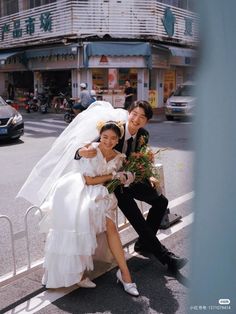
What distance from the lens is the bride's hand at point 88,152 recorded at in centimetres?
313

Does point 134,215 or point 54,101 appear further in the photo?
point 54,101

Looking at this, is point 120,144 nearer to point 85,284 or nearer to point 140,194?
point 140,194

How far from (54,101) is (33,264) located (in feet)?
52.7

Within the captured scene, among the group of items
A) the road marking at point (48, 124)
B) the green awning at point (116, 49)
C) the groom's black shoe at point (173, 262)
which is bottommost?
the groom's black shoe at point (173, 262)

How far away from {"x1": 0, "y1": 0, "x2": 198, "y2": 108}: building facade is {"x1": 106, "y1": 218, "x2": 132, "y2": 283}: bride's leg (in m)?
13.9

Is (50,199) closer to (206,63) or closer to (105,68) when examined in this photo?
(206,63)

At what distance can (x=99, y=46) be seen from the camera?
55.7ft

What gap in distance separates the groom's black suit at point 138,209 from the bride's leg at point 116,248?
9.6 inches

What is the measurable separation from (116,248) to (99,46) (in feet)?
48.6

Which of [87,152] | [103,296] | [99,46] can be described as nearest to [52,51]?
[99,46]

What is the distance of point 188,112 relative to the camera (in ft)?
3.39

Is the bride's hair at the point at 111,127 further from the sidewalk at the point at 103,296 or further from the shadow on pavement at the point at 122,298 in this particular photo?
the shadow on pavement at the point at 122,298

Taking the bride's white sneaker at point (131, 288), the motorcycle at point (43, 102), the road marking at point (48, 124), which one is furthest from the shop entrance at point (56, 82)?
the bride's white sneaker at point (131, 288)

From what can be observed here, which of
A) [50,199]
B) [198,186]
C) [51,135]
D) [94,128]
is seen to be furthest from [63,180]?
[51,135]
